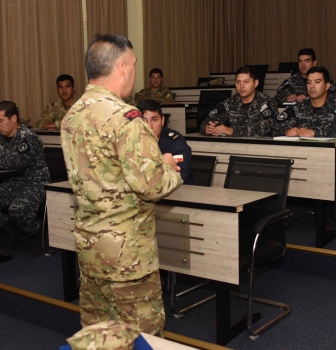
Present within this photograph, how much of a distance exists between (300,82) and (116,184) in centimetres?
546

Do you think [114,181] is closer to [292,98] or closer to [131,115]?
[131,115]

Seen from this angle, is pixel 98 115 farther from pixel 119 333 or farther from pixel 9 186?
pixel 9 186

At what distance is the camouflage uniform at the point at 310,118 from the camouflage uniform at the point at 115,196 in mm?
2868

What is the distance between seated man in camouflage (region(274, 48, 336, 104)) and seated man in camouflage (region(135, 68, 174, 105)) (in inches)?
70.7

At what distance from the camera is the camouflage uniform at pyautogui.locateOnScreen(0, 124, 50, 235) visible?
13.9 ft

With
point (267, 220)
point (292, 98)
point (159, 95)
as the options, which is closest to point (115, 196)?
point (267, 220)

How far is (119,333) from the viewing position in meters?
0.97

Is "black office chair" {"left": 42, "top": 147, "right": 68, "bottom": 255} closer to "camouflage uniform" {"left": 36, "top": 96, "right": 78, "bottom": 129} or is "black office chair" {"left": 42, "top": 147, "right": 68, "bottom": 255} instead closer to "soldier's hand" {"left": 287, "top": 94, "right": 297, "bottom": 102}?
"camouflage uniform" {"left": 36, "top": 96, "right": 78, "bottom": 129}

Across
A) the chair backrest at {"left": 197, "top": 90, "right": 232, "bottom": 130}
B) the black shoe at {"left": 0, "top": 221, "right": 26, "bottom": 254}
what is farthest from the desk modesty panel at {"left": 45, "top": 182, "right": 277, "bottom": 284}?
the chair backrest at {"left": 197, "top": 90, "right": 232, "bottom": 130}

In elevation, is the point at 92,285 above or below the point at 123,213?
below

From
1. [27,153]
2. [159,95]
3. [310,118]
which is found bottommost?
[27,153]

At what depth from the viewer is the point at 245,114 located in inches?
195

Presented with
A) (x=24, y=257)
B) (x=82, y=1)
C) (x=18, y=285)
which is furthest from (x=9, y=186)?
(x=82, y=1)

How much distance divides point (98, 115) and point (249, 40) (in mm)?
10718
